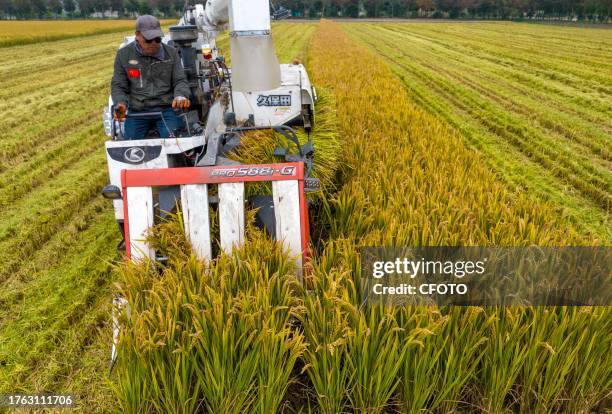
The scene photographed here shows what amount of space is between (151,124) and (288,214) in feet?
7.88

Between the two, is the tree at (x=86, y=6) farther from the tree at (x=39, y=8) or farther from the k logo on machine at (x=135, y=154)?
the k logo on machine at (x=135, y=154)

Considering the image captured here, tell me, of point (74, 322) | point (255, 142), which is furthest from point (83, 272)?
point (255, 142)

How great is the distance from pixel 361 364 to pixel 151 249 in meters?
1.61

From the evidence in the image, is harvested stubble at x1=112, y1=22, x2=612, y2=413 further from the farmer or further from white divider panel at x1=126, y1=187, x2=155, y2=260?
the farmer

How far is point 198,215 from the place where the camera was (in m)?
3.05

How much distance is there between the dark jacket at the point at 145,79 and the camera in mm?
4324

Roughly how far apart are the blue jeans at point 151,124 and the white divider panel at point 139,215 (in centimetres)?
162

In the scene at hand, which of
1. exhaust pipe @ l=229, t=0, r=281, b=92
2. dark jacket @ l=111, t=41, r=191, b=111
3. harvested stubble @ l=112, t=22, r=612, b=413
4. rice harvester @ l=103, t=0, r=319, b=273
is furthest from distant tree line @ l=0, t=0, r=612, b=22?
harvested stubble @ l=112, t=22, r=612, b=413

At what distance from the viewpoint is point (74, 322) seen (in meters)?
3.50

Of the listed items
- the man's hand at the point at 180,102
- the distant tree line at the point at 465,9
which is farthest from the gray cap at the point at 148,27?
the distant tree line at the point at 465,9

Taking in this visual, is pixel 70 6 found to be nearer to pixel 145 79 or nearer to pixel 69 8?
pixel 69 8

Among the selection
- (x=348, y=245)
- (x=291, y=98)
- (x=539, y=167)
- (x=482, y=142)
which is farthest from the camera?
(x=482, y=142)

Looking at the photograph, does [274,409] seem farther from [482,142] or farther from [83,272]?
[482,142]

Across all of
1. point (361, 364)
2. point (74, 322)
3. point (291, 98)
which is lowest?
point (74, 322)
